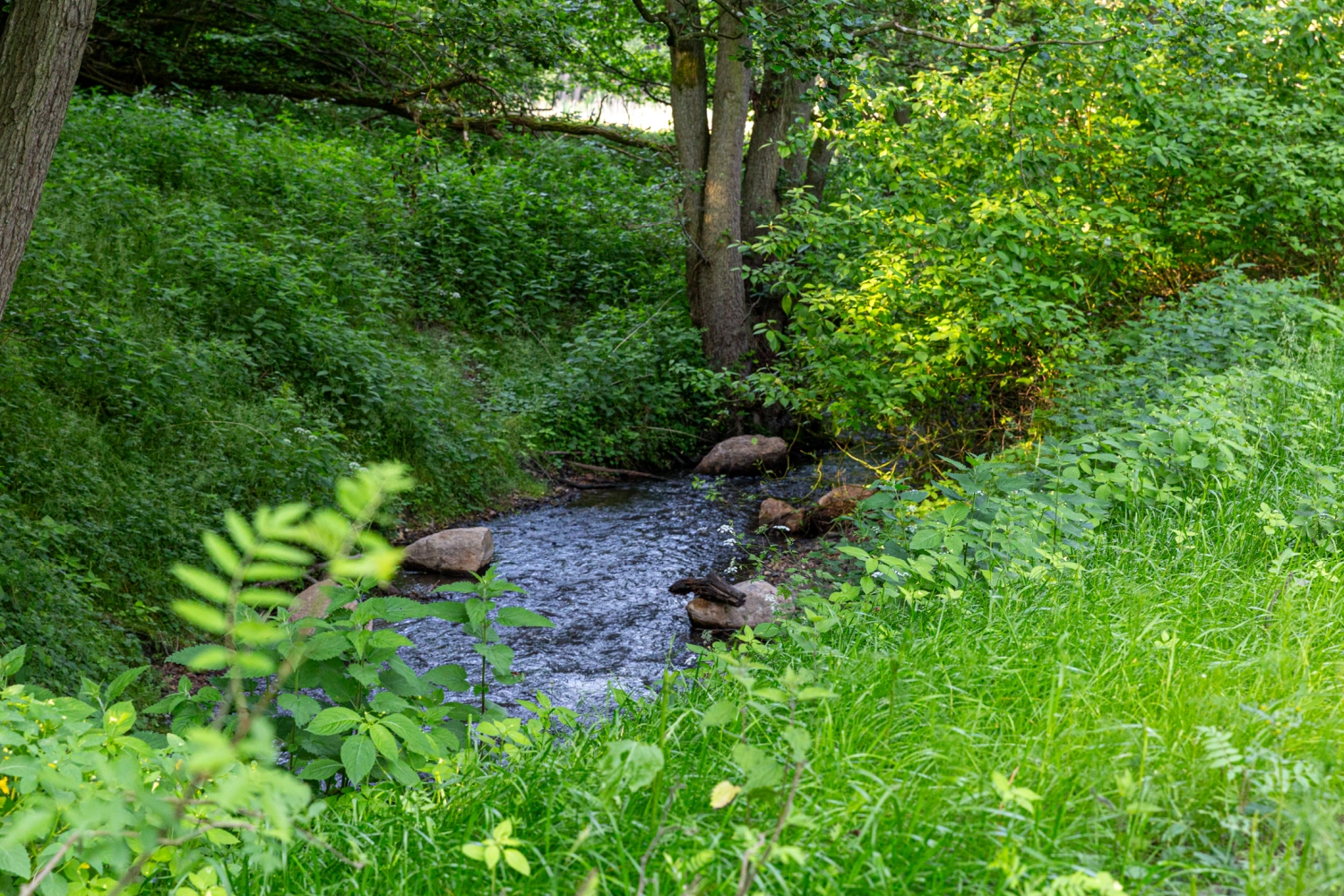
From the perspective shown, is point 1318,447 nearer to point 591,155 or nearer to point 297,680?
point 297,680

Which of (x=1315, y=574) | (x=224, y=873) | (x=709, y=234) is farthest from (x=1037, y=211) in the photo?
(x=224, y=873)

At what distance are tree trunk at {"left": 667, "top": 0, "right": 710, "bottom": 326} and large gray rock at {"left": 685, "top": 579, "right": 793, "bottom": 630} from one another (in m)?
5.98

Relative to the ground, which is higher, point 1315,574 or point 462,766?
point 1315,574

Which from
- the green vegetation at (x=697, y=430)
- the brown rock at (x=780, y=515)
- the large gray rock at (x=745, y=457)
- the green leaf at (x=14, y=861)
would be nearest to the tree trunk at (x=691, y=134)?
the green vegetation at (x=697, y=430)

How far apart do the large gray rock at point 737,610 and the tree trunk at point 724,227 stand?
215 inches

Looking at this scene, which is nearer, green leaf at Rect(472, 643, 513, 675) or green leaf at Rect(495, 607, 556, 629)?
green leaf at Rect(495, 607, 556, 629)

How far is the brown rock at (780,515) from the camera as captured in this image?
880 centimetres

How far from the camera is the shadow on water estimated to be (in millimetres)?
6016

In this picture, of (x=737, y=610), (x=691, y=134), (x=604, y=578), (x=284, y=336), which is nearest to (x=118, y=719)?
(x=737, y=610)

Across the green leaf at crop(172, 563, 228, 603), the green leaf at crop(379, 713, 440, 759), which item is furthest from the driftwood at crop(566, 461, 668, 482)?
the green leaf at crop(172, 563, 228, 603)

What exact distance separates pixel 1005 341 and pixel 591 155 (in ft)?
30.7

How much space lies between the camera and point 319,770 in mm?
3131

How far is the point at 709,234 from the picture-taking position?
11867 millimetres

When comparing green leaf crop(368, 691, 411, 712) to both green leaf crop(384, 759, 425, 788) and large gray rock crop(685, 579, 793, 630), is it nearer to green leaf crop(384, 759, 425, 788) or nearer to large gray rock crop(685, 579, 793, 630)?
green leaf crop(384, 759, 425, 788)
